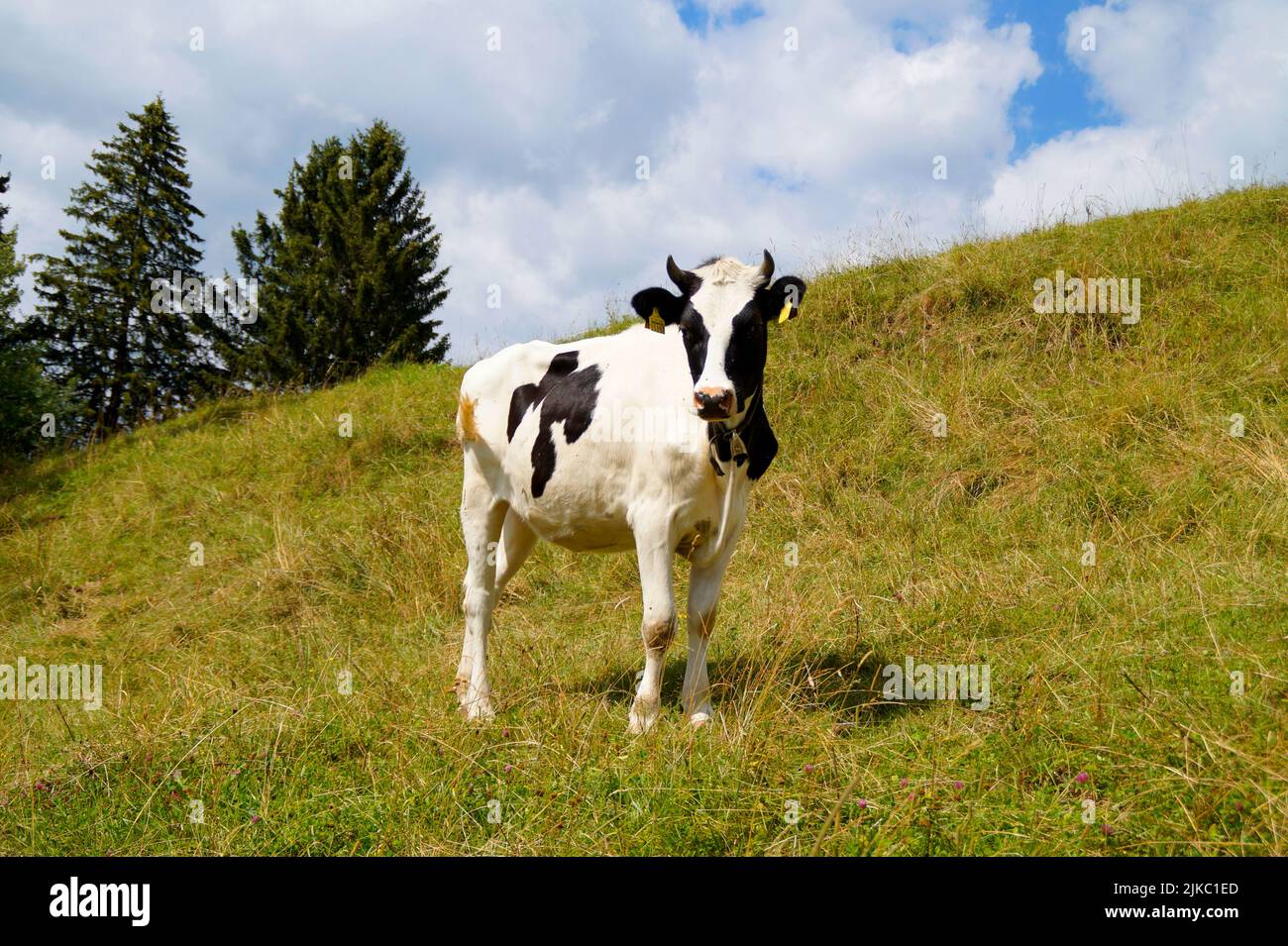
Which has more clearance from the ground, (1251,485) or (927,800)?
(1251,485)

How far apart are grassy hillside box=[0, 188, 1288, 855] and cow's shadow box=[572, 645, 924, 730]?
0.13ft

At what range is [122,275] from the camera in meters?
24.6

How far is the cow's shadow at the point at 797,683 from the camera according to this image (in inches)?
179

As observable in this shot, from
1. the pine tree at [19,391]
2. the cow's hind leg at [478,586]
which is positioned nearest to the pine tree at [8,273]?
the pine tree at [19,391]

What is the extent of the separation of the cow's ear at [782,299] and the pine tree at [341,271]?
24.7 m

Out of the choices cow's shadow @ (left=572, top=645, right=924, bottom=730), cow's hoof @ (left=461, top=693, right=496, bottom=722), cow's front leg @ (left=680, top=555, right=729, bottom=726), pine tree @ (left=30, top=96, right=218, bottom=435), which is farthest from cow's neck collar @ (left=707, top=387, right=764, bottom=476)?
pine tree @ (left=30, top=96, right=218, bottom=435)

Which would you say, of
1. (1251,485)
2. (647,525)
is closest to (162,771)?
(647,525)

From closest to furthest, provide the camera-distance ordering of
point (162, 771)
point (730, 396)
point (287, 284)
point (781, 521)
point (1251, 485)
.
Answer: point (730, 396) → point (162, 771) → point (1251, 485) → point (781, 521) → point (287, 284)

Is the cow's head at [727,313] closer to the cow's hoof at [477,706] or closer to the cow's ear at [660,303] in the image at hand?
the cow's ear at [660,303]

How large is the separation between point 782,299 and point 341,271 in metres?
27.8

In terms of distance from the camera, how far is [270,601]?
853cm

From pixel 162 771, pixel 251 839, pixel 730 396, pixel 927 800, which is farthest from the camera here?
pixel 162 771
